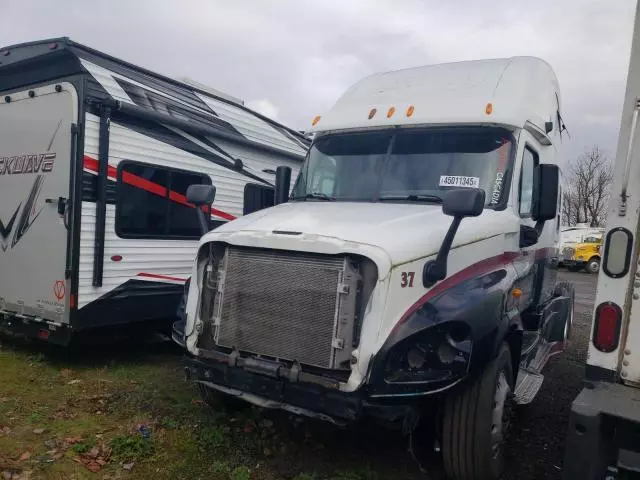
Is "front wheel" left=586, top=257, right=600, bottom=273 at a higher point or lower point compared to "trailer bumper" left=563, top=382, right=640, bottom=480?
lower

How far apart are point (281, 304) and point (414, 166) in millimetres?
1838

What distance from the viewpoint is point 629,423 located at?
9.11ft

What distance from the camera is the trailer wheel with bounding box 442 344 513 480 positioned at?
12.5 feet

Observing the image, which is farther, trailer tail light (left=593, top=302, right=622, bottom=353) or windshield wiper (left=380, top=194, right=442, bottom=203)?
windshield wiper (left=380, top=194, right=442, bottom=203)

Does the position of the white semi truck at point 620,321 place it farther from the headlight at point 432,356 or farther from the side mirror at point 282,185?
the side mirror at point 282,185

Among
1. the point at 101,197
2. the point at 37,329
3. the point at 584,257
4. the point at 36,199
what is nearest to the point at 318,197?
the point at 101,197

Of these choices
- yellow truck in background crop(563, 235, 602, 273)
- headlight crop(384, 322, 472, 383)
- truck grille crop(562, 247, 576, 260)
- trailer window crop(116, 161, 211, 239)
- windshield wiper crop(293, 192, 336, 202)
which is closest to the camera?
headlight crop(384, 322, 472, 383)

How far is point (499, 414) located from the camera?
400cm

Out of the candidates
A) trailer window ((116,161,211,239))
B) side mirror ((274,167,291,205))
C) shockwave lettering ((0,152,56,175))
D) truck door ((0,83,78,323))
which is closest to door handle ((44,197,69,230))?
truck door ((0,83,78,323))

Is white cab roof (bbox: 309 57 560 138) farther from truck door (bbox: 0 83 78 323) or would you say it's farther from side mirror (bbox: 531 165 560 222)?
truck door (bbox: 0 83 78 323)

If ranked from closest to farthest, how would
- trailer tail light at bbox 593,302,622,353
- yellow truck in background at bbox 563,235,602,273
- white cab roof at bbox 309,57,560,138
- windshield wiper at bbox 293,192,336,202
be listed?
trailer tail light at bbox 593,302,622,353
white cab roof at bbox 309,57,560,138
windshield wiper at bbox 293,192,336,202
yellow truck in background at bbox 563,235,602,273

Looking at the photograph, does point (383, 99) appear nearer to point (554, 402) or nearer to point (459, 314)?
point (459, 314)

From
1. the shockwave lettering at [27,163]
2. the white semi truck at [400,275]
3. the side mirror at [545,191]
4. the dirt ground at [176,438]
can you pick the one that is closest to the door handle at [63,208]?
the shockwave lettering at [27,163]

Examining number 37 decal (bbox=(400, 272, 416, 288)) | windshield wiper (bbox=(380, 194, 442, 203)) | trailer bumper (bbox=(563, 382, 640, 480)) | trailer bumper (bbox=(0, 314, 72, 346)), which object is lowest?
trailer bumper (bbox=(0, 314, 72, 346))
